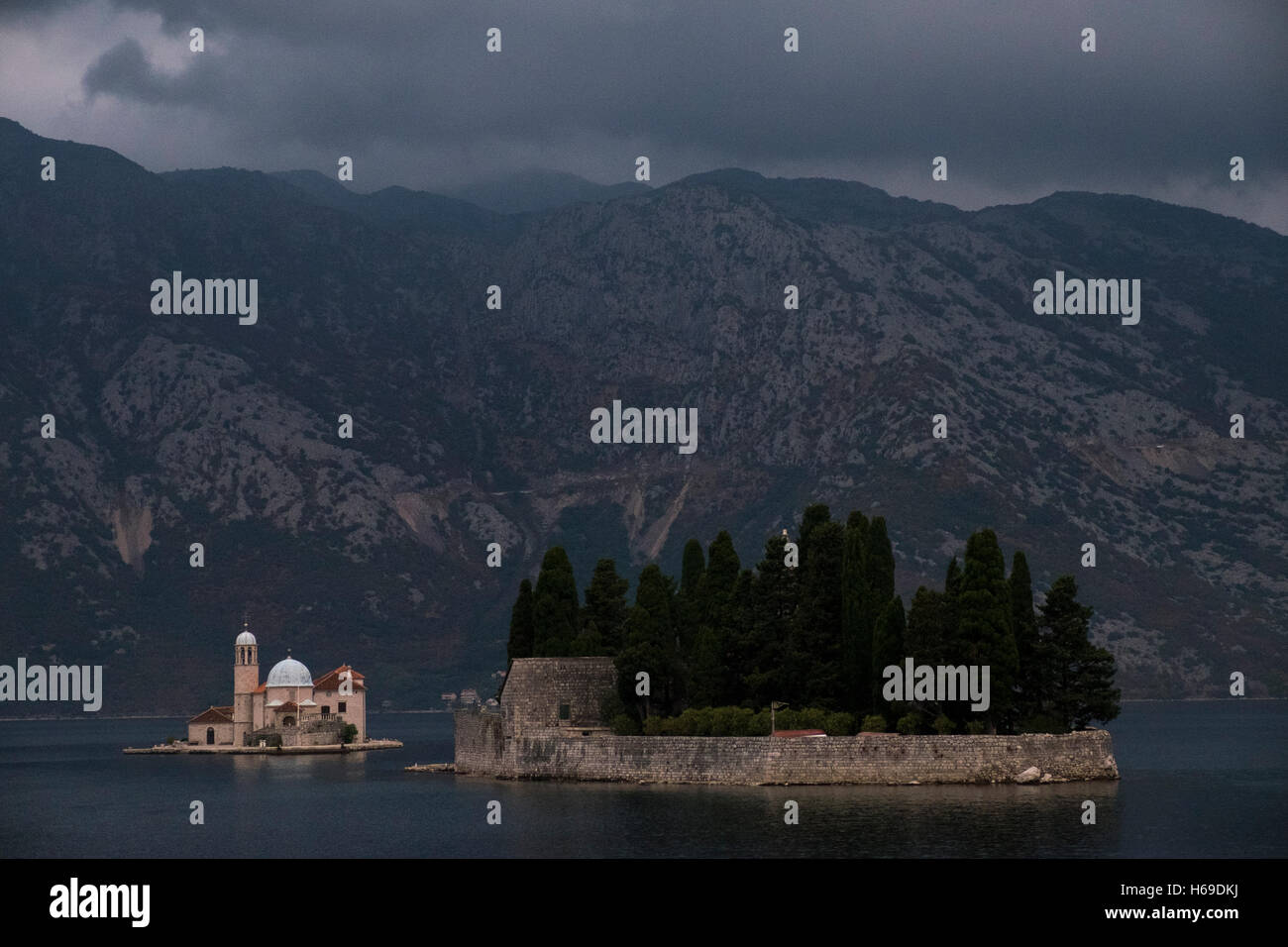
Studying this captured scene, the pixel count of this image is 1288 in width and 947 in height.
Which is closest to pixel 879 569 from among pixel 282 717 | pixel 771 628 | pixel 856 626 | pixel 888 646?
pixel 856 626

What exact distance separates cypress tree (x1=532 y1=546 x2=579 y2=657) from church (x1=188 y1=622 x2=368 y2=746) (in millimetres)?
80119

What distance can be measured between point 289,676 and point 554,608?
8695 centimetres

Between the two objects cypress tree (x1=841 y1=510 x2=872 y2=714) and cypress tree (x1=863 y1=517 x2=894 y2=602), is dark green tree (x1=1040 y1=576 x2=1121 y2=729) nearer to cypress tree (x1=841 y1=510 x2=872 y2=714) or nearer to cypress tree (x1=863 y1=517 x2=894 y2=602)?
cypress tree (x1=863 y1=517 x2=894 y2=602)

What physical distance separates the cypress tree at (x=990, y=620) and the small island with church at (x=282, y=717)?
103m

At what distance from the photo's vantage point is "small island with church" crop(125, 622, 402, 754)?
18562 centimetres

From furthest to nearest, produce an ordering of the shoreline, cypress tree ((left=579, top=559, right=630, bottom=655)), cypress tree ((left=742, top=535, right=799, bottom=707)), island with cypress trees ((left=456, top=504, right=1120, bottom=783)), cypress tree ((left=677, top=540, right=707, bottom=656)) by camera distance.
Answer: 1. the shoreline
2. cypress tree ((left=579, top=559, right=630, bottom=655))
3. cypress tree ((left=677, top=540, right=707, bottom=656))
4. cypress tree ((left=742, top=535, right=799, bottom=707))
5. island with cypress trees ((left=456, top=504, right=1120, bottom=783))

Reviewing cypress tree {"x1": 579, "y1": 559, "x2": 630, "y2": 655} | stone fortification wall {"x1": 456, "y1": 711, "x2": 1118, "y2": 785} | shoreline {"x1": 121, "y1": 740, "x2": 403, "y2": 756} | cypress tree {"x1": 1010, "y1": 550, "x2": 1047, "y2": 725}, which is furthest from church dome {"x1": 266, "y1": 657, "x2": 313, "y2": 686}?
cypress tree {"x1": 1010, "y1": 550, "x2": 1047, "y2": 725}

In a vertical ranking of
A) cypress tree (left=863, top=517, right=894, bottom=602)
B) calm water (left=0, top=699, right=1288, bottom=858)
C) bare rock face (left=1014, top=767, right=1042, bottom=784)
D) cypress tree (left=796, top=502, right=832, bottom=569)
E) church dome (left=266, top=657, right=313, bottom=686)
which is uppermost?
cypress tree (left=796, top=502, right=832, bottom=569)

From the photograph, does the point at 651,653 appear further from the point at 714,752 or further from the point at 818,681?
the point at 714,752

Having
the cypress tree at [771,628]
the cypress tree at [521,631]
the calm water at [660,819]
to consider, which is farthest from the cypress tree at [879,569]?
the cypress tree at [521,631]

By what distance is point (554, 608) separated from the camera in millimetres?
109750

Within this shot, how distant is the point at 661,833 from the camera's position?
251 feet
